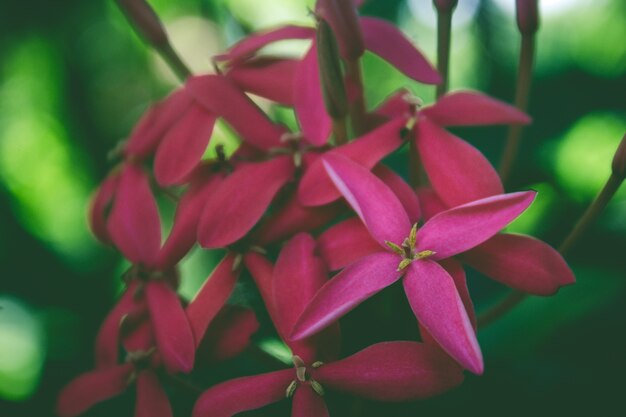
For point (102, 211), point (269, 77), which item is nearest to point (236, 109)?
point (269, 77)

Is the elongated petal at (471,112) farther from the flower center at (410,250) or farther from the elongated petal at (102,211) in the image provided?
the elongated petal at (102,211)

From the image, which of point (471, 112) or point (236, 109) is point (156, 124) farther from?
point (471, 112)

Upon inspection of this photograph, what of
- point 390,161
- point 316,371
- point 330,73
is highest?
point 330,73

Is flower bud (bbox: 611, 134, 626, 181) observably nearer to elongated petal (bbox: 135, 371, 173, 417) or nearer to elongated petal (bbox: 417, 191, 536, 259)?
elongated petal (bbox: 417, 191, 536, 259)

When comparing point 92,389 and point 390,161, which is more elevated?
point 92,389

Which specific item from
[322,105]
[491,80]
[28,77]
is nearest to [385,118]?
[322,105]

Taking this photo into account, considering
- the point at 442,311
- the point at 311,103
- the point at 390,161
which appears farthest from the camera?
the point at 390,161
